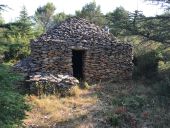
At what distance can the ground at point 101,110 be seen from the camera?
13.8m

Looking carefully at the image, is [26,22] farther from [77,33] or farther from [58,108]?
[58,108]

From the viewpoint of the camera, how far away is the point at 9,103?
26.2ft

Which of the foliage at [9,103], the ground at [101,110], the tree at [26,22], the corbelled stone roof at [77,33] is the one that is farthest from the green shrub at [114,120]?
the tree at [26,22]

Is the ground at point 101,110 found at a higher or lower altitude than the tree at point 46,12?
lower

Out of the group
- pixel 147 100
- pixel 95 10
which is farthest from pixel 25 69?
pixel 95 10

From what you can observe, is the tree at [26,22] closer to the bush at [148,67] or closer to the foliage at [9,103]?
the bush at [148,67]

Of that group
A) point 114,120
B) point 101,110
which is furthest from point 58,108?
point 114,120

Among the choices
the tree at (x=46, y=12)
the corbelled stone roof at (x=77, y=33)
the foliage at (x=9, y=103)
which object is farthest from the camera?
the tree at (x=46, y=12)

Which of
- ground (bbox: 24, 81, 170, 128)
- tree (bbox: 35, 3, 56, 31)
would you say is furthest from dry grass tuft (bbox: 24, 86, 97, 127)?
tree (bbox: 35, 3, 56, 31)

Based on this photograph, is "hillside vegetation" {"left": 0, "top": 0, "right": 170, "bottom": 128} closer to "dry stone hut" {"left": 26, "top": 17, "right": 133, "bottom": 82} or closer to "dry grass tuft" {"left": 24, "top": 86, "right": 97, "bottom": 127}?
"dry grass tuft" {"left": 24, "top": 86, "right": 97, "bottom": 127}

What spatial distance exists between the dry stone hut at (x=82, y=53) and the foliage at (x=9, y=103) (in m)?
9.89

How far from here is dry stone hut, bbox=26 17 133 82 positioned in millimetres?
18672

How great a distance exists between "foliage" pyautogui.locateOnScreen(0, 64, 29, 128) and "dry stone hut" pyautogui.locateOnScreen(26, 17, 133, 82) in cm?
989

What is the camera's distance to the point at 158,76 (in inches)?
796
